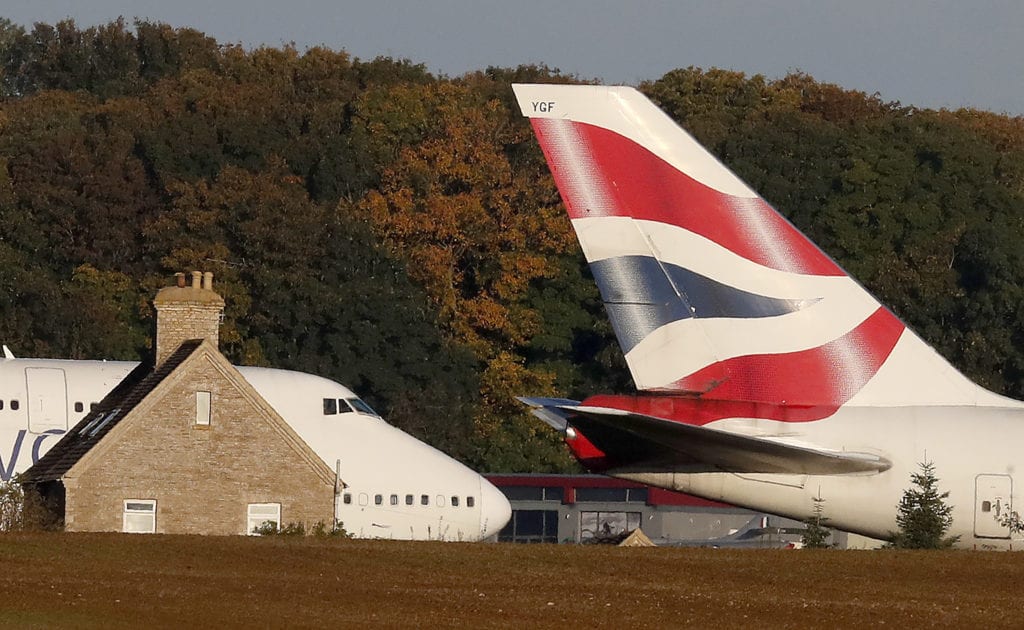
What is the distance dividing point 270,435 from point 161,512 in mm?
2078

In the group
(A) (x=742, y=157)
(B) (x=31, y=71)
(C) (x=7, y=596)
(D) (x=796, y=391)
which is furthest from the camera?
(B) (x=31, y=71)

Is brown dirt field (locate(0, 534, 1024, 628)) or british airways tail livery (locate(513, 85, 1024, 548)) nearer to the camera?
brown dirt field (locate(0, 534, 1024, 628))

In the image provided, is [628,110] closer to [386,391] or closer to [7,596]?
[7,596]

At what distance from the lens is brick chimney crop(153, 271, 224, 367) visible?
36.6m

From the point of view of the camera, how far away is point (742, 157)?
78250 millimetres

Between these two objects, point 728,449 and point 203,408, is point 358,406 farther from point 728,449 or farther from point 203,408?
point 728,449

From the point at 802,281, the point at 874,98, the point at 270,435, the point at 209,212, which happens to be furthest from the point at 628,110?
the point at 874,98

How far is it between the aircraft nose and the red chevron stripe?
15354 mm

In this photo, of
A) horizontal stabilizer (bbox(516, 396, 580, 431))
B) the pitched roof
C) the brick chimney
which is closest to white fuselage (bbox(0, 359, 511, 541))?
the pitched roof

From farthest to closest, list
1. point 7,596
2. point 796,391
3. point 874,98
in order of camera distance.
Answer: point 874,98 → point 796,391 → point 7,596

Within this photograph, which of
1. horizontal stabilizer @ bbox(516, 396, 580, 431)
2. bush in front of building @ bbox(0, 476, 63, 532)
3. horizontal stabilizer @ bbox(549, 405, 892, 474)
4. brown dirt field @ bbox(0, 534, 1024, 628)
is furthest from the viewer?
bush in front of building @ bbox(0, 476, 63, 532)

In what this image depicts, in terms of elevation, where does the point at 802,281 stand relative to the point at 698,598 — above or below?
above

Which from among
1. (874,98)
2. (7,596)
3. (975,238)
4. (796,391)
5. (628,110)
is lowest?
(7,596)

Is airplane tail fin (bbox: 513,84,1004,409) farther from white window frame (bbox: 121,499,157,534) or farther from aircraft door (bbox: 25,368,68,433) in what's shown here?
aircraft door (bbox: 25,368,68,433)
